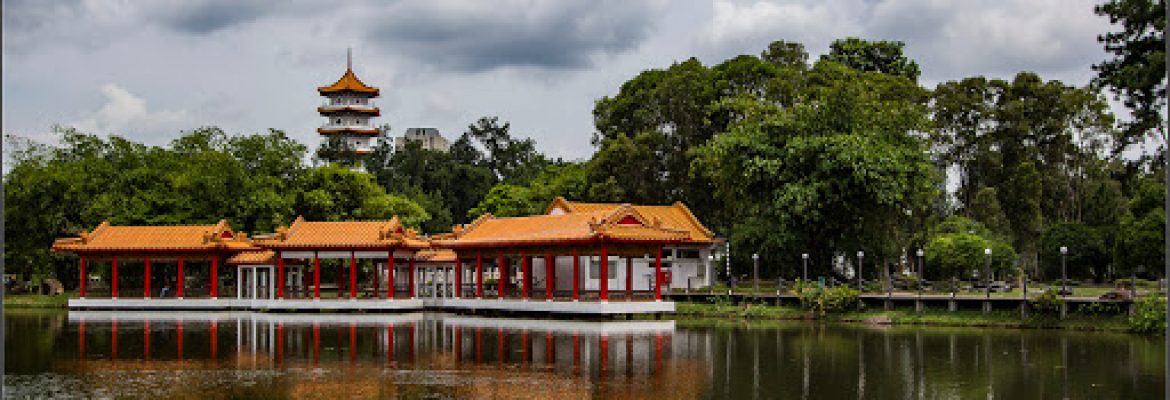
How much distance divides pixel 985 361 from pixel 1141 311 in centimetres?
761

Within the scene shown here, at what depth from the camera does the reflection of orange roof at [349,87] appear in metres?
84.7

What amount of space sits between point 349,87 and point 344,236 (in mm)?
43026

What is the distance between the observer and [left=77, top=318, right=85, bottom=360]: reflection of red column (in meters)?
24.9

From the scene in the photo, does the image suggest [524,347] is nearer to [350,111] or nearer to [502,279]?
[502,279]

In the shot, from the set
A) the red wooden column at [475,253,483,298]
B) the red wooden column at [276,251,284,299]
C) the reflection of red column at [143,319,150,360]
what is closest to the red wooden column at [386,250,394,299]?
Result: the red wooden column at [475,253,483,298]

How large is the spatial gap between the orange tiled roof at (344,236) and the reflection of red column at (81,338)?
7743mm

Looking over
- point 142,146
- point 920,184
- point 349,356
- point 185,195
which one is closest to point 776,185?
point 920,184

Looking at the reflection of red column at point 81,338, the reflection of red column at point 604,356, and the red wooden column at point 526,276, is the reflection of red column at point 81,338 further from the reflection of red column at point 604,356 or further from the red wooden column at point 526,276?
the red wooden column at point 526,276

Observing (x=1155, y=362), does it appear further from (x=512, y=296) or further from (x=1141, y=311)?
(x=512, y=296)

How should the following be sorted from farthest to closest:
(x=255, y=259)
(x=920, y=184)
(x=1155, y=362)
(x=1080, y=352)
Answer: (x=255, y=259) → (x=920, y=184) → (x=1080, y=352) → (x=1155, y=362)

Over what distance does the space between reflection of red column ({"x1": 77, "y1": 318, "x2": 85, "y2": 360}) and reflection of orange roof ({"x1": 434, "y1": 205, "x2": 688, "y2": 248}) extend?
1308cm

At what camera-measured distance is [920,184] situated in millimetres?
39156

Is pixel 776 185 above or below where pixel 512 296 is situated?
above

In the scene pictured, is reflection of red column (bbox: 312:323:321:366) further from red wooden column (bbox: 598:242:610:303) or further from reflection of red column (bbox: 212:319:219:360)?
red wooden column (bbox: 598:242:610:303)
